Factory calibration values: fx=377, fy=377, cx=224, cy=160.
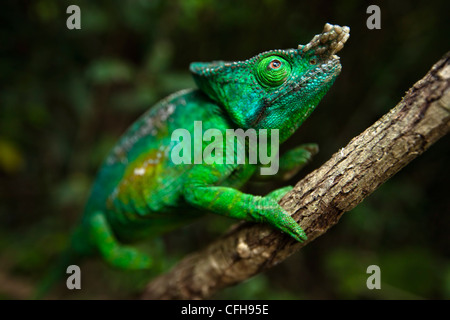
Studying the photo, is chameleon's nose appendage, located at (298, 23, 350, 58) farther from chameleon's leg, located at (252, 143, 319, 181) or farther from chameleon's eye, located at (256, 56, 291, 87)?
chameleon's leg, located at (252, 143, 319, 181)

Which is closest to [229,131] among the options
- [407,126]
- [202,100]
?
[202,100]

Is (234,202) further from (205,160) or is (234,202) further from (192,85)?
(192,85)

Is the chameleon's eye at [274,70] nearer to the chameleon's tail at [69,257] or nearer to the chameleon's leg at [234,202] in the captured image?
the chameleon's leg at [234,202]

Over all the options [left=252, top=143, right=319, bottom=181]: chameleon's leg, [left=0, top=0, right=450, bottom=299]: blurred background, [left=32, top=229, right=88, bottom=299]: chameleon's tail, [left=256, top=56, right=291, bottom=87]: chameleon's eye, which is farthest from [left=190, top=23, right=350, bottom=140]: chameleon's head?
[left=32, top=229, right=88, bottom=299]: chameleon's tail

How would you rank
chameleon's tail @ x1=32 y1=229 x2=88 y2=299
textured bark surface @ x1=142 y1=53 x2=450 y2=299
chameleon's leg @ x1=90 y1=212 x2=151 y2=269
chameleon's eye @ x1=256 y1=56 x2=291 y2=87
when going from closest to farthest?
textured bark surface @ x1=142 y1=53 x2=450 y2=299, chameleon's eye @ x1=256 y1=56 x2=291 y2=87, chameleon's leg @ x1=90 y1=212 x2=151 y2=269, chameleon's tail @ x1=32 y1=229 x2=88 y2=299

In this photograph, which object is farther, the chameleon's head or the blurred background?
the blurred background

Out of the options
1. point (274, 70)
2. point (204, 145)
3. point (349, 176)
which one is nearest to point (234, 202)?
point (204, 145)
